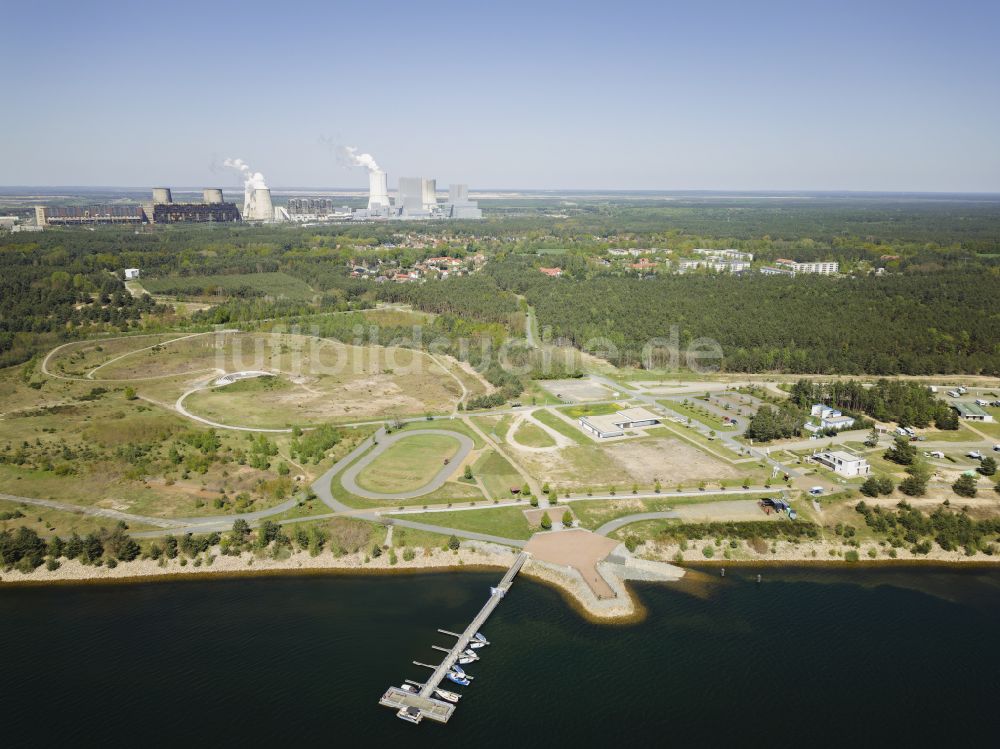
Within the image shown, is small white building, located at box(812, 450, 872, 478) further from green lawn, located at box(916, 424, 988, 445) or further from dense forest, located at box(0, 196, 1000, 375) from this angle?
dense forest, located at box(0, 196, 1000, 375)

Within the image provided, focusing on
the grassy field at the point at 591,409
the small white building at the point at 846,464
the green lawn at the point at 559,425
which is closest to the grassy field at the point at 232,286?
the green lawn at the point at 559,425

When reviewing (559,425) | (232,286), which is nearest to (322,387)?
(559,425)

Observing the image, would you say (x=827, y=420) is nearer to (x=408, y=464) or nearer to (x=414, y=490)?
(x=408, y=464)

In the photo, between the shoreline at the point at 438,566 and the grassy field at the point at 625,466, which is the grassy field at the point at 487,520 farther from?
the grassy field at the point at 625,466

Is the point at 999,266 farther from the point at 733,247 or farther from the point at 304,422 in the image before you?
the point at 304,422

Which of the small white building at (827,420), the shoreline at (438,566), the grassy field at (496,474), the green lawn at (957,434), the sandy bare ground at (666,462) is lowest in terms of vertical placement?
the shoreline at (438,566)

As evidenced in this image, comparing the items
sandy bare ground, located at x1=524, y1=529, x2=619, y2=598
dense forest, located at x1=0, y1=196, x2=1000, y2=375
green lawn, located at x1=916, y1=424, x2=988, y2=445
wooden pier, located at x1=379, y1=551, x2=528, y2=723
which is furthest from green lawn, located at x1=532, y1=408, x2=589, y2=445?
green lawn, located at x1=916, y1=424, x2=988, y2=445

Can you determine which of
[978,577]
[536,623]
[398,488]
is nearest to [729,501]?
[978,577]
